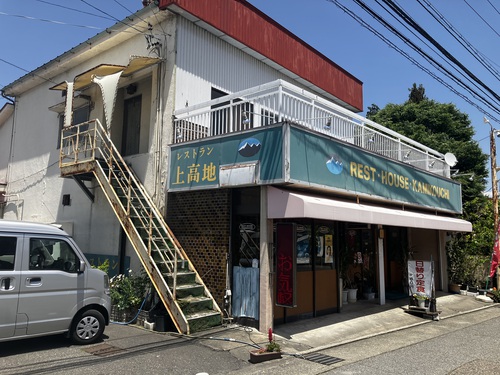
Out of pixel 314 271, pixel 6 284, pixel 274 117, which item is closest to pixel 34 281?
pixel 6 284

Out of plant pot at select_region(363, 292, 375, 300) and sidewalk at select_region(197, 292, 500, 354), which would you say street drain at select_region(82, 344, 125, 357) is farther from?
plant pot at select_region(363, 292, 375, 300)

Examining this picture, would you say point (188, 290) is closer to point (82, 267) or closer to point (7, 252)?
point (82, 267)

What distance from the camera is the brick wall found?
9.51m

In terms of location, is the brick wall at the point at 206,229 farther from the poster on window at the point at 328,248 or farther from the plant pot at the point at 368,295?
the plant pot at the point at 368,295

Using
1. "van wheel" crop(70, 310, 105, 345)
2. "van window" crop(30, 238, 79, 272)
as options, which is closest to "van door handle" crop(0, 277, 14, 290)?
"van window" crop(30, 238, 79, 272)

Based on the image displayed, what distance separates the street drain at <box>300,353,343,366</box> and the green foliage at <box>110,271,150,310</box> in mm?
4298

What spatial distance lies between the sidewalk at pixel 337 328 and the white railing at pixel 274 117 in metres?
4.51

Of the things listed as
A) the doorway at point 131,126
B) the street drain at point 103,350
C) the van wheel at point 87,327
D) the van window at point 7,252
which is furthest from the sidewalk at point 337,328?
the doorway at point 131,126

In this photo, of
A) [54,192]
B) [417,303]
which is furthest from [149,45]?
[417,303]

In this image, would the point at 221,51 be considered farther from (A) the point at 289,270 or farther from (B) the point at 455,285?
(B) the point at 455,285

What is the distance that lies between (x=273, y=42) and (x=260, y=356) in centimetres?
1118

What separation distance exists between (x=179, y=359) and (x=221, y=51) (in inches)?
366

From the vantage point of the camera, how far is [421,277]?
11594mm

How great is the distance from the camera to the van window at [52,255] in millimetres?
6953
